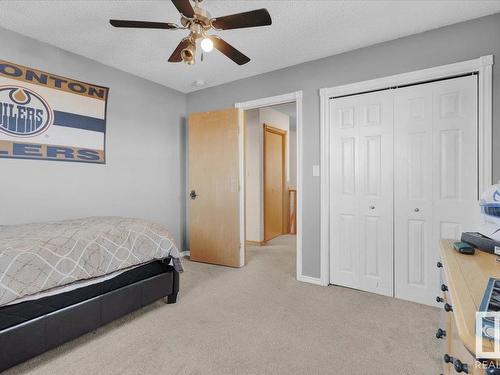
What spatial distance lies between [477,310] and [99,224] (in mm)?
2375

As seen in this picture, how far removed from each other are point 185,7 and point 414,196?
2.41 m

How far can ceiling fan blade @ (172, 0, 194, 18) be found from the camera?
1.53 meters

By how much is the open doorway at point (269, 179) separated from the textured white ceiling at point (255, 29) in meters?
2.03

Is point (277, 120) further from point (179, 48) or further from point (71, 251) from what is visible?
point (71, 251)

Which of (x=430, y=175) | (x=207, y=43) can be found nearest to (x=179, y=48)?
(x=207, y=43)

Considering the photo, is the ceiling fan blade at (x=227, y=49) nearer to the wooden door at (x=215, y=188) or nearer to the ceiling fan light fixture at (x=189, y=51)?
the ceiling fan light fixture at (x=189, y=51)

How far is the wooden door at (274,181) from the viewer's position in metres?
5.25

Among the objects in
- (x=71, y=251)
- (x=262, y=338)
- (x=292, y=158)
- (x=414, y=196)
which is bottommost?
(x=262, y=338)

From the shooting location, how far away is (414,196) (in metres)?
2.54

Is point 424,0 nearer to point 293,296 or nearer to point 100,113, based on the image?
point 293,296

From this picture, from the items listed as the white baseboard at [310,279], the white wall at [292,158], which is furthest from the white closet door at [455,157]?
the white wall at [292,158]

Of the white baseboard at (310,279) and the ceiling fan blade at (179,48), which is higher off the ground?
the ceiling fan blade at (179,48)

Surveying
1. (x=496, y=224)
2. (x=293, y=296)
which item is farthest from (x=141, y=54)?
(x=496, y=224)

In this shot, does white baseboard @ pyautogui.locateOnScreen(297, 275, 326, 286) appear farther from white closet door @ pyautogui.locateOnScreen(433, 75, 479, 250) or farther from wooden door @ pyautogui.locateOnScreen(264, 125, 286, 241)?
wooden door @ pyautogui.locateOnScreen(264, 125, 286, 241)
